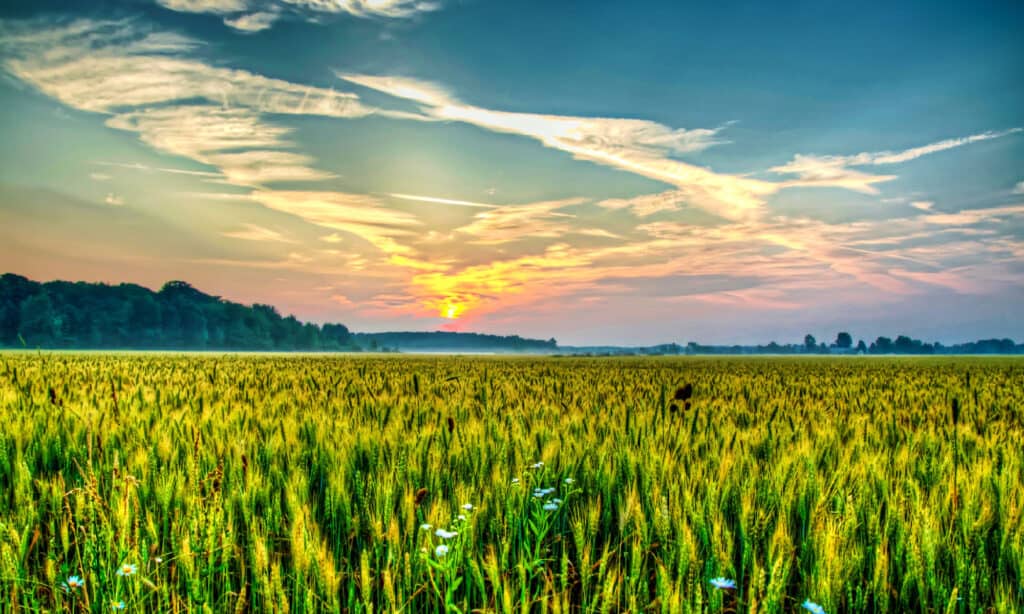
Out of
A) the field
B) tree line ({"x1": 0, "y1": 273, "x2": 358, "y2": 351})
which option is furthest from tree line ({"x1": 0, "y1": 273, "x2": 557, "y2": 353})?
the field

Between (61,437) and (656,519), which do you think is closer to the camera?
(656,519)

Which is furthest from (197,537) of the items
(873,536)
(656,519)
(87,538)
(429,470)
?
(873,536)

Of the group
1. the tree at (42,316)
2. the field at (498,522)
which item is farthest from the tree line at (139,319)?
the field at (498,522)

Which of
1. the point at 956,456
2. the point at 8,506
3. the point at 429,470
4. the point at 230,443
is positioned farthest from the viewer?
the point at 956,456

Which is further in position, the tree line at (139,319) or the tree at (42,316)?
the tree line at (139,319)

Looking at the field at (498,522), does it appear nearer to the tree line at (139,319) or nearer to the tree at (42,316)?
the tree line at (139,319)

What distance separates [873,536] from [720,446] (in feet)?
5.43

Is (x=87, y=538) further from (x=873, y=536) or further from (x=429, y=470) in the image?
(x=873, y=536)

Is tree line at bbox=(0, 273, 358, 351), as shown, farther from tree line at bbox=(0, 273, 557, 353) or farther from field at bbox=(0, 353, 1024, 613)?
field at bbox=(0, 353, 1024, 613)

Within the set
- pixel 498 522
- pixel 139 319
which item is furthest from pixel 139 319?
pixel 498 522

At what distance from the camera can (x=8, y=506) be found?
2686 mm

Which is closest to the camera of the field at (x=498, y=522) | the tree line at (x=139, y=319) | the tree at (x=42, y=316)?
the field at (x=498, y=522)

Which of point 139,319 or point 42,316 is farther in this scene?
point 139,319

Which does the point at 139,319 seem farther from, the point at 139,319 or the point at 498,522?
the point at 498,522
